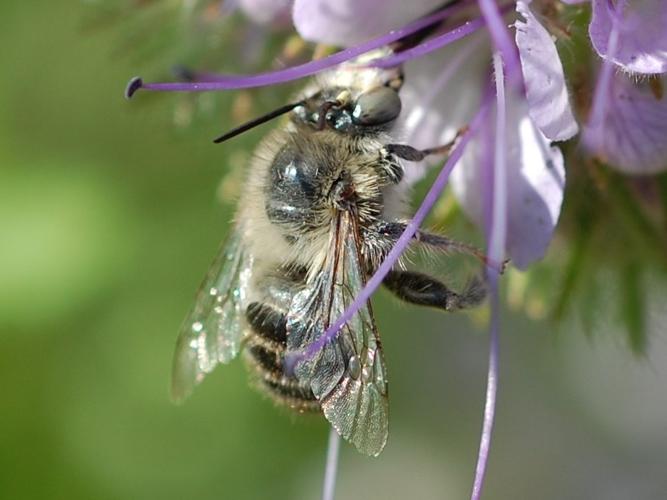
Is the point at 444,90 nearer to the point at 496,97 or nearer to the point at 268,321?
the point at 496,97

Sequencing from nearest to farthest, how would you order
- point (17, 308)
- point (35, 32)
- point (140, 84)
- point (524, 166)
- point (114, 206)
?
point (140, 84) → point (524, 166) → point (17, 308) → point (114, 206) → point (35, 32)

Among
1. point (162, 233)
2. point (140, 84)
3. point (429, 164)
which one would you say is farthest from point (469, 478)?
point (140, 84)

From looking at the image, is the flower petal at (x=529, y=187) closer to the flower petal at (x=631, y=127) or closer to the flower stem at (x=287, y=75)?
the flower petal at (x=631, y=127)

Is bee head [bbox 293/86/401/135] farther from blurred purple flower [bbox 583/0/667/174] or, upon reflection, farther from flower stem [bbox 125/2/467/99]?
blurred purple flower [bbox 583/0/667/174]

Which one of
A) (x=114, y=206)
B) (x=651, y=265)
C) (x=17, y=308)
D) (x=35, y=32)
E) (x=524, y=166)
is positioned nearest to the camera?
(x=524, y=166)

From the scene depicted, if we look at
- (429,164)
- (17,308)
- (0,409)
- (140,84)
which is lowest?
(0,409)

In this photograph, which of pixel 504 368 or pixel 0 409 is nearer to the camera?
pixel 0 409

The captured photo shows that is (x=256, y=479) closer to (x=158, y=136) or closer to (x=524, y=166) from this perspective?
(x=158, y=136)
